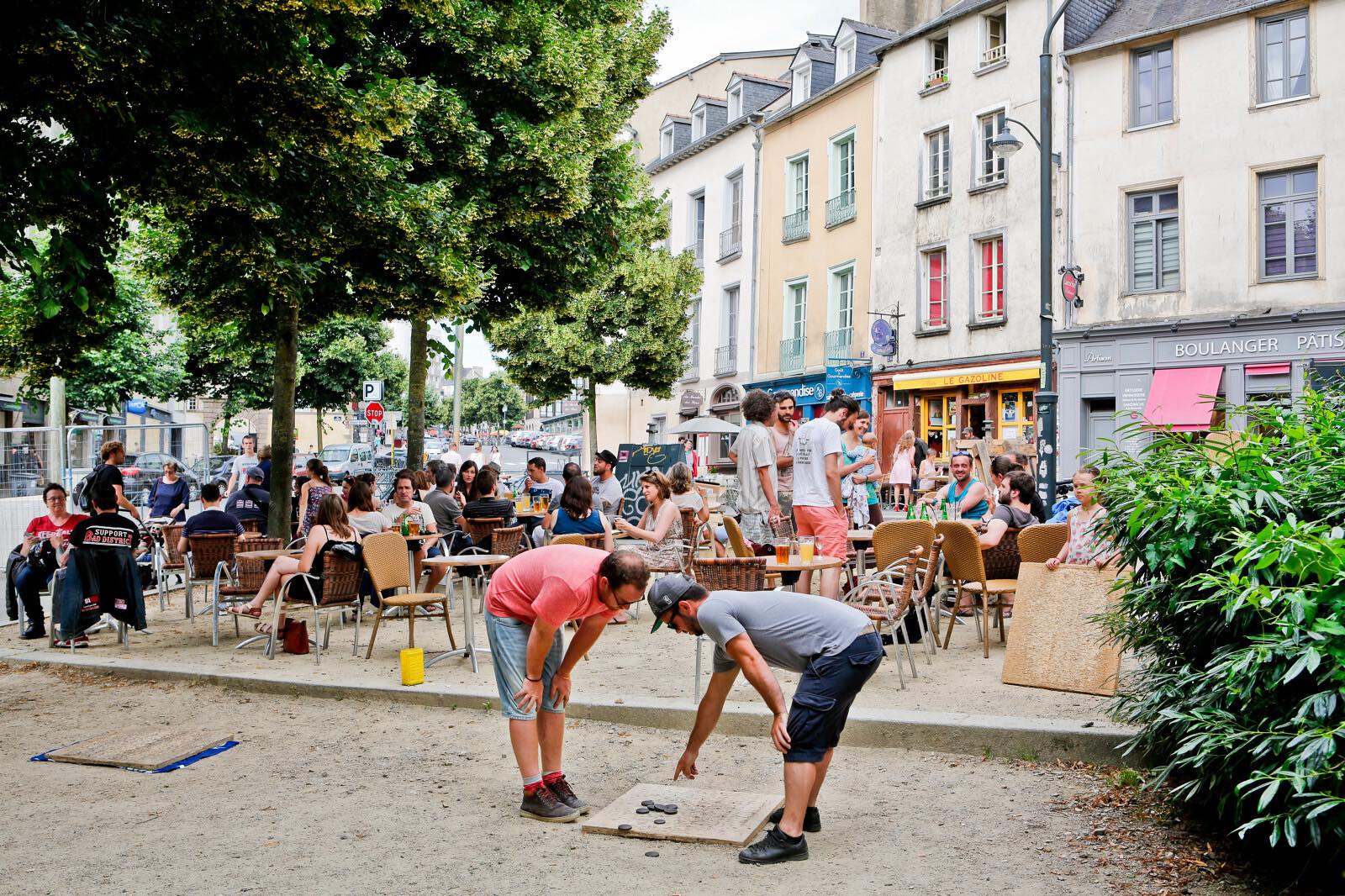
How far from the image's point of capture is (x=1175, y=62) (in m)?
22.0

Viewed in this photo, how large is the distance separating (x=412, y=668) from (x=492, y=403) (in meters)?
106

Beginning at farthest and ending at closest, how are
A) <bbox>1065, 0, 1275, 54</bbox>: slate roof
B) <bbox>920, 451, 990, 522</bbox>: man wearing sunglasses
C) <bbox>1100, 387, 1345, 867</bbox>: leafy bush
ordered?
<bbox>1065, 0, 1275, 54</bbox>: slate roof
<bbox>920, 451, 990, 522</bbox>: man wearing sunglasses
<bbox>1100, 387, 1345, 867</bbox>: leafy bush

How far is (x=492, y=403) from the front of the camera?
368 feet

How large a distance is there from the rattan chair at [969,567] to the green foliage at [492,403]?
100967 millimetres

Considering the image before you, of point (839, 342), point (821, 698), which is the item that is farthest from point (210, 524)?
point (839, 342)

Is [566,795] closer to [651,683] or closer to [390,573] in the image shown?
[651,683]

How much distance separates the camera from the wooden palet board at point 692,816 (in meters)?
5.02

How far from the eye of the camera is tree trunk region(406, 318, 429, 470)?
17.3m

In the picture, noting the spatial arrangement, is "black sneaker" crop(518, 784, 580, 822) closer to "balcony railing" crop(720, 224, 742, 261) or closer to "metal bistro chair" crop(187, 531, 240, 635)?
"metal bistro chair" crop(187, 531, 240, 635)

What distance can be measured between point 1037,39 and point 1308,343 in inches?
328

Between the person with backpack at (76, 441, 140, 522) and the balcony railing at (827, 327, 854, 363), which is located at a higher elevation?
the balcony railing at (827, 327, 854, 363)

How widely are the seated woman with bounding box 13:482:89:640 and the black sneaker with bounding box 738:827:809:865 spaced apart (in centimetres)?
803

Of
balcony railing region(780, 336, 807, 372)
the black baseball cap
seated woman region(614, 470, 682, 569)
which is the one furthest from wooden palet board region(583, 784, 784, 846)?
balcony railing region(780, 336, 807, 372)

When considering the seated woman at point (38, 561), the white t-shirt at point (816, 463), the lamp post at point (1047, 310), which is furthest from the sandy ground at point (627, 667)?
the lamp post at point (1047, 310)
